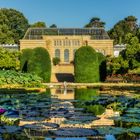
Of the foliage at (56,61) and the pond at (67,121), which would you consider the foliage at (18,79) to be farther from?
the foliage at (56,61)

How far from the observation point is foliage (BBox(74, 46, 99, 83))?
148ft

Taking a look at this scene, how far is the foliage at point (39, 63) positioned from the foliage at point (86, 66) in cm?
295

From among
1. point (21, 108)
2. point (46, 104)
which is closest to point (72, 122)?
point (21, 108)

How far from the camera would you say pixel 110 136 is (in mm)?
13008

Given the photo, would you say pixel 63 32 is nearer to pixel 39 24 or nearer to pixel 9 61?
pixel 9 61

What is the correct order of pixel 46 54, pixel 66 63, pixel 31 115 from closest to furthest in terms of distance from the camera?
1. pixel 31 115
2. pixel 46 54
3. pixel 66 63

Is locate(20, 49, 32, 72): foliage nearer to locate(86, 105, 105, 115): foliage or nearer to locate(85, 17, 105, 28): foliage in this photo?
locate(86, 105, 105, 115): foliage

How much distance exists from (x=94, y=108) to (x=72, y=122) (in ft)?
19.9

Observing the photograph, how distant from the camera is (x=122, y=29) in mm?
A: 98750

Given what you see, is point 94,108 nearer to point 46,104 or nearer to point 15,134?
point 46,104

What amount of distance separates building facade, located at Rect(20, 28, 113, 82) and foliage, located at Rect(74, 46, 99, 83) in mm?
16855

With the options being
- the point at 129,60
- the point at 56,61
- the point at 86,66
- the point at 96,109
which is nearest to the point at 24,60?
the point at 86,66

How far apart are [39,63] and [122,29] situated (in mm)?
56662

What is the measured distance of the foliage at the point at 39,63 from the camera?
44531 millimetres
